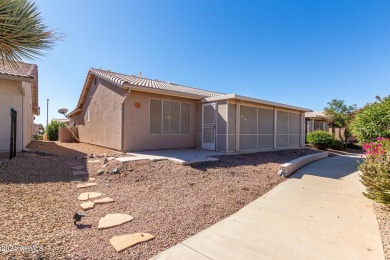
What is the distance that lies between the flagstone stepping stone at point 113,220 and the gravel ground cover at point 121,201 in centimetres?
11

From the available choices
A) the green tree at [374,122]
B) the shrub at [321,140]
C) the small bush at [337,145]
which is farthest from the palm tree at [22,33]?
the small bush at [337,145]

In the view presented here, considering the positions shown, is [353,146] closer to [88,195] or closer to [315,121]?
[315,121]

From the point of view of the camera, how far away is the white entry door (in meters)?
10.8

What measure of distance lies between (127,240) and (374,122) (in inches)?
301

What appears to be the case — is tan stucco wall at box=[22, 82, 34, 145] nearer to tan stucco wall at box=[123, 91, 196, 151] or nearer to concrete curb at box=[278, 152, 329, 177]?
tan stucco wall at box=[123, 91, 196, 151]

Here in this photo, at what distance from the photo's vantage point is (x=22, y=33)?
3.02m

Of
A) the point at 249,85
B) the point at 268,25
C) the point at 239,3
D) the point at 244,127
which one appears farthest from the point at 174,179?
the point at 249,85

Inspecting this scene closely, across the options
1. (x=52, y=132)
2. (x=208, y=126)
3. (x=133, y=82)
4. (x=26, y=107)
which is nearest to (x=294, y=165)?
(x=208, y=126)

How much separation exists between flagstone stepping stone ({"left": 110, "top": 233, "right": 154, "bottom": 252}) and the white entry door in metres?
7.97

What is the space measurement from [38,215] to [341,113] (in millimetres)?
23778

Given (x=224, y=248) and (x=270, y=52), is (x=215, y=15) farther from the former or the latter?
(x=224, y=248)

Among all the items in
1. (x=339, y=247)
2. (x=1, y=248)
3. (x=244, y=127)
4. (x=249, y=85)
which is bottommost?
(x=339, y=247)

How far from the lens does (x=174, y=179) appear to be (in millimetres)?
5812

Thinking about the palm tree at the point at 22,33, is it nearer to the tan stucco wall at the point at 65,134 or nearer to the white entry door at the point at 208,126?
the white entry door at the point at 208,126
